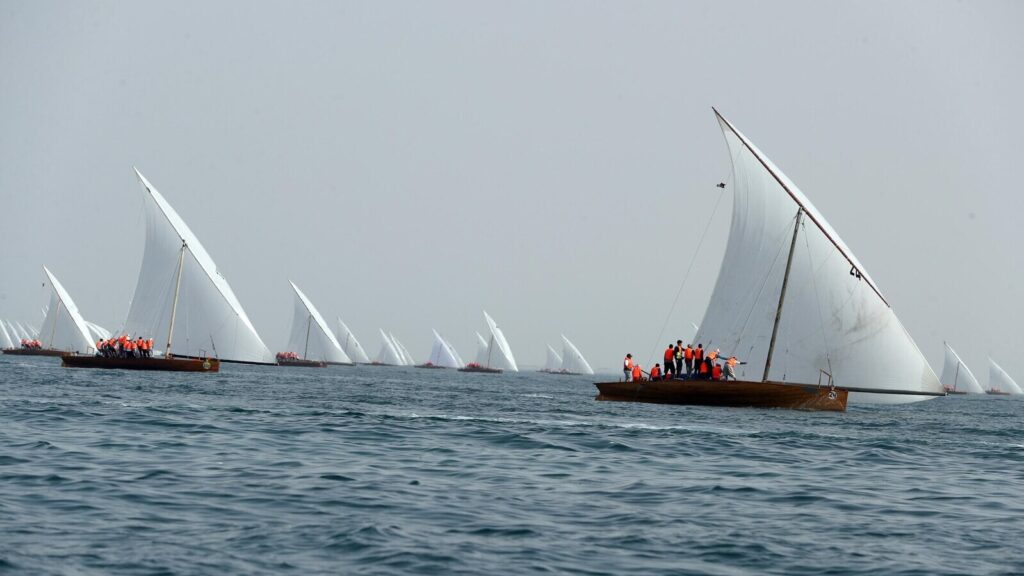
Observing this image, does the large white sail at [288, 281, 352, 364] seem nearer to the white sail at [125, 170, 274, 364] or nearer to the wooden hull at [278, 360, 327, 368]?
the wooden hull at [278, 360, 327, 368]

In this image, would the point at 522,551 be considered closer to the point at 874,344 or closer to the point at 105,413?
the point at 105,413

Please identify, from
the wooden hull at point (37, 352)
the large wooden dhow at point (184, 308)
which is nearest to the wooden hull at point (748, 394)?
the large wooden dhow at point (184, 308)

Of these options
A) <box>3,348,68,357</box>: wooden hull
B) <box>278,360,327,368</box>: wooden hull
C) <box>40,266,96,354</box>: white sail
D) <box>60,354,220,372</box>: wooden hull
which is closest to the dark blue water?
<box>60,354,220,372</box>: wooden hull

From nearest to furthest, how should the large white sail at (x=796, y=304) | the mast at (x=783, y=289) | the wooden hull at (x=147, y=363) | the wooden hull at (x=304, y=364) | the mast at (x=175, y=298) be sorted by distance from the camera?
the large white sail at (x=796, y=304), the mast at (x=783, y=289), the wooden hull at (x=147, y=363), the mast at (x=175, y=298), the wooden hull at (x=304, y=364)

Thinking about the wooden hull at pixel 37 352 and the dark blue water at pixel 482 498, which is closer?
the dark blue water at pixel 482 498

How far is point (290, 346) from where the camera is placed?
176 m

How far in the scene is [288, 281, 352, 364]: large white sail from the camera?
173 meters

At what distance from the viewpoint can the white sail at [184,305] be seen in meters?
84.5

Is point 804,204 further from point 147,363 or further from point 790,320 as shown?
point 147,363

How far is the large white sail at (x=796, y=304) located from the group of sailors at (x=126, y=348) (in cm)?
4357

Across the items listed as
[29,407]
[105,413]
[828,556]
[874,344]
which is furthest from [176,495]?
[874,344]

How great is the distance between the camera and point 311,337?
574 feet

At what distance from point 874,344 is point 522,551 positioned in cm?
3958

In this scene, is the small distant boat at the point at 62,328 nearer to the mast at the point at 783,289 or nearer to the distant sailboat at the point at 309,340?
the distant sailboat at the point at 309,340
